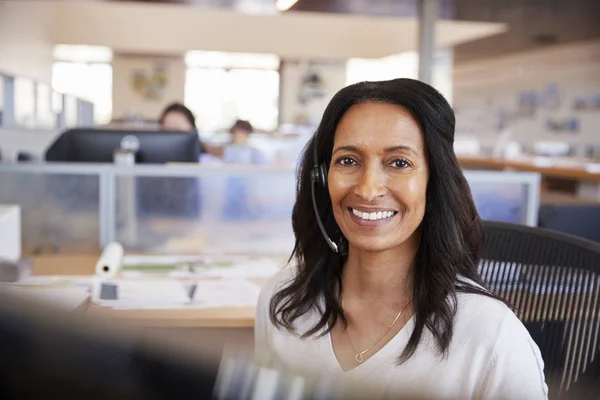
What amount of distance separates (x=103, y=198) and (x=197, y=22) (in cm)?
1009

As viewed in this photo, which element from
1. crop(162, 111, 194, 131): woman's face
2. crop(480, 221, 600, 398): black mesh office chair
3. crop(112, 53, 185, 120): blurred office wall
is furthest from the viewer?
crop(112, 53, 185, 120): blurred office wall

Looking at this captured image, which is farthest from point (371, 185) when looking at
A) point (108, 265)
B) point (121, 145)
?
point (121, 145)

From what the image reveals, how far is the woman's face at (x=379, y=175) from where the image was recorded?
1.10 m

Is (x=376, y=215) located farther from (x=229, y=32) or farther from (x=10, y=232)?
(x=229, y=32)

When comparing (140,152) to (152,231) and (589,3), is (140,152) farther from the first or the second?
(589,3)

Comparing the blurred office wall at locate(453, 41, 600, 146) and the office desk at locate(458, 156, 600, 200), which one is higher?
the blurred office wall at locate(453, 41, 600, 146)

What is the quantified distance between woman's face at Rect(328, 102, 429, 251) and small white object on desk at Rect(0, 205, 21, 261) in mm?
1241

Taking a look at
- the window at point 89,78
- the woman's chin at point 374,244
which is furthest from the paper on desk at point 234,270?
the window at point 89,78

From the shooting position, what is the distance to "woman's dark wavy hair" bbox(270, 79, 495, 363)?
1079 mm

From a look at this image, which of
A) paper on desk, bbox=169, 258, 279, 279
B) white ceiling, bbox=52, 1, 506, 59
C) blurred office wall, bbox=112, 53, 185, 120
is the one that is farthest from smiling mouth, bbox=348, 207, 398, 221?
blurred office wall, bbox=112, 53, 185, 120

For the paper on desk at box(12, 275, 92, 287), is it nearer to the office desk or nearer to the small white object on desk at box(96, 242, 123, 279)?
the small white object on desk at box(96, 242, 123, 279)

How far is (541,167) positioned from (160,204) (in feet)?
16.2

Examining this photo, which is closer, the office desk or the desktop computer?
the desktop computer

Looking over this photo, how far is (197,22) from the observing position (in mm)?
11852
